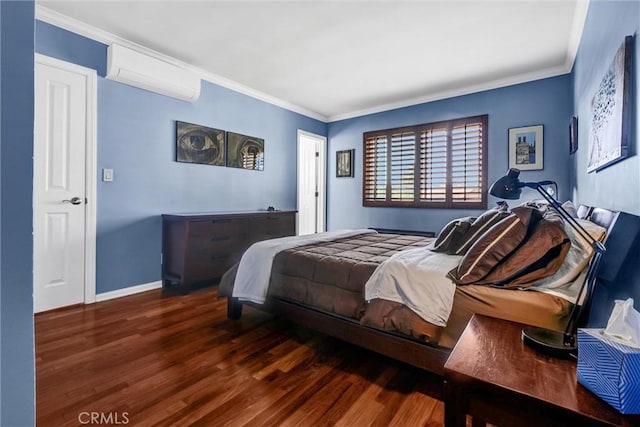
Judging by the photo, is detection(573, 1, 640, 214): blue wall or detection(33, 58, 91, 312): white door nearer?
detection(573, 1, 640, 214): blue wall

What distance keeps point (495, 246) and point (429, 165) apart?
10.1ft

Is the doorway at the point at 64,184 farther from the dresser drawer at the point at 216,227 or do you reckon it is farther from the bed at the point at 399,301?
the bed at the point at 399,301

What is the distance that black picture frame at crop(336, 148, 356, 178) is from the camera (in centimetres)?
528

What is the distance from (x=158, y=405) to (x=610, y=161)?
2.52m

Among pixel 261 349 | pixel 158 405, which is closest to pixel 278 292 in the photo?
pixel 261 349

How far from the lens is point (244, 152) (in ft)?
13.8

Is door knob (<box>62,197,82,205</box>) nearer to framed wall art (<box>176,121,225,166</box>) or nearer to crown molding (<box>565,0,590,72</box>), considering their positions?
framed wall art (<box>176,121,225,166</box>)

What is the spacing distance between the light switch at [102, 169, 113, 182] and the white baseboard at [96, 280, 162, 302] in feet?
3.57

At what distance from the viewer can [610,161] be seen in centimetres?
155

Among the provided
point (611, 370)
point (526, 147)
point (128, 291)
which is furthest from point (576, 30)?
point (128, 291)

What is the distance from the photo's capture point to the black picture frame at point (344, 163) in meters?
5.28

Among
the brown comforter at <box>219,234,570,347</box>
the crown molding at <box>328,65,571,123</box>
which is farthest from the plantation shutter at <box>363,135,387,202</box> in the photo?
the brown comforter at <box>219,234,570,347</box>

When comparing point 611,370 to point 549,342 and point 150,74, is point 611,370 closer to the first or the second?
point 549,342

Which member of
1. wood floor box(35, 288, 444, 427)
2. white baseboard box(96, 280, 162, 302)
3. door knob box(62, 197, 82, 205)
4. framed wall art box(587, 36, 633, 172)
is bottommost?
wood floor box(35, 288, 444, 427)
